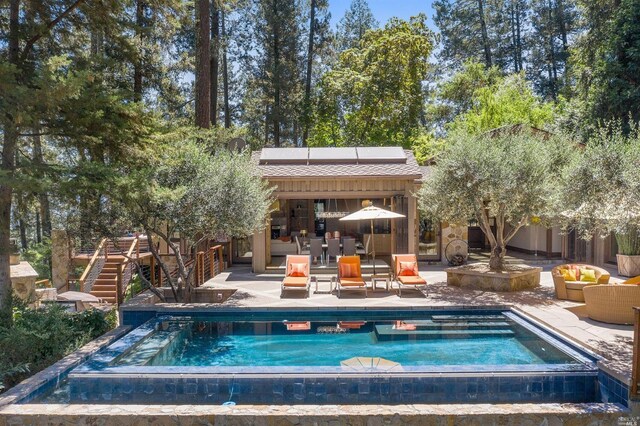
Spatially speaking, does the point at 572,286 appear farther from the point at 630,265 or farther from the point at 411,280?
the point at 630,265

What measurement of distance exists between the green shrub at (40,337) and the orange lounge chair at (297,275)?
4.26 meters

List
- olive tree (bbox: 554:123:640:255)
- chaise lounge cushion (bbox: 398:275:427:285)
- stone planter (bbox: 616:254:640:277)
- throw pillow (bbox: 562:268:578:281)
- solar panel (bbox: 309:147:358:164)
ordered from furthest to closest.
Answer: solar panel (bbox: 309:147:358:164), stone planter (bbox: 616:254:640:277), chaise lounge cushion (bbox: 398:275:427:285), throw pillow (bbox: 562:268:578:281), olive tree (bbox: 554:123:640:255)

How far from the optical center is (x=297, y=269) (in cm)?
1251

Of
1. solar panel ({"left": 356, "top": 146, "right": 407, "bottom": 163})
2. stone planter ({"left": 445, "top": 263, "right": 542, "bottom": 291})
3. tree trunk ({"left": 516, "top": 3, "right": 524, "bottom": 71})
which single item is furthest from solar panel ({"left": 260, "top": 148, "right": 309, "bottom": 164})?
tree trunk ({"left": 516, "top": 3, "right": 524, "bottom": 71})

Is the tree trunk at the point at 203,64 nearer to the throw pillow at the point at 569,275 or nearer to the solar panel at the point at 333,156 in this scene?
the solar panel at the point at 333,156

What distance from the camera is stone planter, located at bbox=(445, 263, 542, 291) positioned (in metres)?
12.1

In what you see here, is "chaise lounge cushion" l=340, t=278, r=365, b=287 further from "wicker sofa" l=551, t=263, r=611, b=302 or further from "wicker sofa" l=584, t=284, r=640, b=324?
"wicker sofa" l=584, t=284, r=640, b=324

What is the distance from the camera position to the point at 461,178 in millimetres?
11633

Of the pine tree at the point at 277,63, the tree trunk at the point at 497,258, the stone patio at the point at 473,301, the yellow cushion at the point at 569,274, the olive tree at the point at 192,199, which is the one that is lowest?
the stone patio at the point at 473,301

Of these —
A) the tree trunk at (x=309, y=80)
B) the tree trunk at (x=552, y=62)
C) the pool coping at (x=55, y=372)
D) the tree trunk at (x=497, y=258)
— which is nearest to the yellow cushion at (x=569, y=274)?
the tree trunk at (x=497, y=258)

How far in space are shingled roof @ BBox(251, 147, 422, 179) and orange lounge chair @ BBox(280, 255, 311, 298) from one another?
3.75 metres

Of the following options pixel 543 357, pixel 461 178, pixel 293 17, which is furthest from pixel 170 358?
pixel 293 17

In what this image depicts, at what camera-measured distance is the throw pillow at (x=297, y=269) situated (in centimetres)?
1233

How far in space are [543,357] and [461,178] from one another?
5.15 meters
